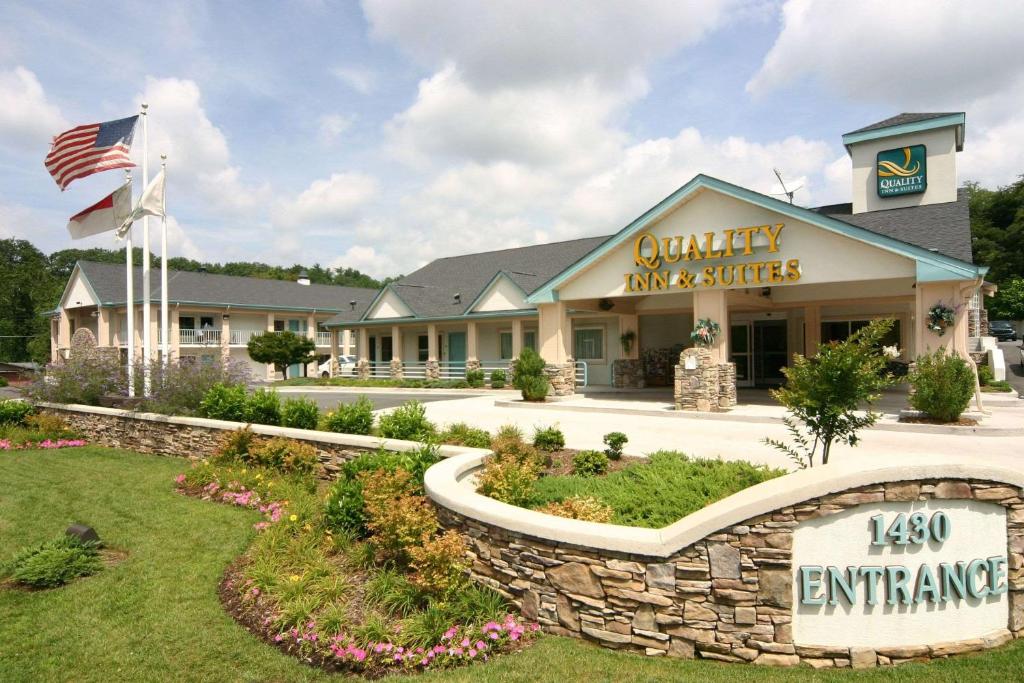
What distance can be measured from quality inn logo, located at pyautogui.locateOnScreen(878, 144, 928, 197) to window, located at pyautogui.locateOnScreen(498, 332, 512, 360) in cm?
1645

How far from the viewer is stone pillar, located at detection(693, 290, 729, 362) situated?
53.5 feet

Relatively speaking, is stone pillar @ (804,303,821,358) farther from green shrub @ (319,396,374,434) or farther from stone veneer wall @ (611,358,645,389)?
green shrub @ (319,396,374,434)

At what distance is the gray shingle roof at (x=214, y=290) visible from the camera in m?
40.8

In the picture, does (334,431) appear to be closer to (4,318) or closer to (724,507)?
(724,507)

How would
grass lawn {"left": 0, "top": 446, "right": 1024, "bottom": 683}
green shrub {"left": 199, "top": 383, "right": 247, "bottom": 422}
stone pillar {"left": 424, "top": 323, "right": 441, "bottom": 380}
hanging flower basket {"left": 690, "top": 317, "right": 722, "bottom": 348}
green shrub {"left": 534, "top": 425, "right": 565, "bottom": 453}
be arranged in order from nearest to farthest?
grass lawn {"left": 0, "top": 446, "right": 1024, "bottom": 683} < green shrub {"left": 534, "top": 425, "right": 565, "bottom": 453} < green shrub {"left": 199, "top": 383, "right": 247, "bottom": 422} < hanging flower basket {"left": 690, "top": 317, "right": 722, "bottom": 348} < stone pillar {"left": 424, "top": 323, "right": 441, "bottom": 380}

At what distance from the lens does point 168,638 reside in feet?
17.0

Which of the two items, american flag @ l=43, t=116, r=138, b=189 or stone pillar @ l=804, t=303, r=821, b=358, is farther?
stone pillar @ l=804, t=303, r=821, b=358

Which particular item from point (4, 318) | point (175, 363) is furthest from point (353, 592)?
point (4, 318)

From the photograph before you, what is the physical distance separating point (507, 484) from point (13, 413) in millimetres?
15839

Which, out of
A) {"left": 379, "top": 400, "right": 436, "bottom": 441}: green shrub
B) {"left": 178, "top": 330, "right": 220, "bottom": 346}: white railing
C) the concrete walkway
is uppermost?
{"left": 178, "top": 330, "right": 220, "bottom": 346}: white railing

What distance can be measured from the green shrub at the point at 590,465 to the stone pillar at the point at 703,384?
8.02 meters

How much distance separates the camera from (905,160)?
19.4 meters

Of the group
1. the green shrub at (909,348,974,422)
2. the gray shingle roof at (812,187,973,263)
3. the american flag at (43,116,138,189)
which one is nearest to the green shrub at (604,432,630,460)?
the green shrub at (909,348,974,422)

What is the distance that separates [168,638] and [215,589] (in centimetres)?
98
